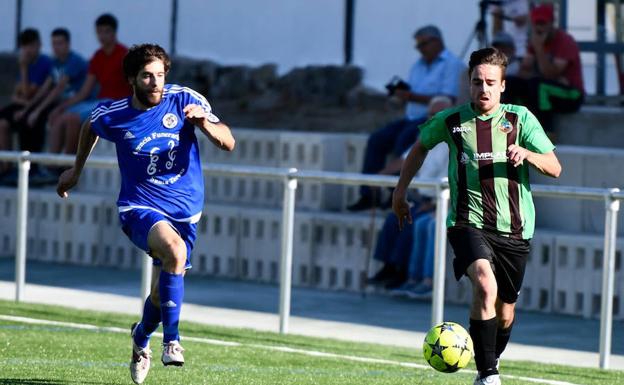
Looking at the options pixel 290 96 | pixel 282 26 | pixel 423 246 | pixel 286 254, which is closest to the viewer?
pixel 286 254

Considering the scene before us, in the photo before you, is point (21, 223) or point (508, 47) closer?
point (21, 223)

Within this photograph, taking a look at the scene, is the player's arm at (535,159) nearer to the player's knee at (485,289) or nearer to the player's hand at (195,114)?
the player's knee at (485,289)

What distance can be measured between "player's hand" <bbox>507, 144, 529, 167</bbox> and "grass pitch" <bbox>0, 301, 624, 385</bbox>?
177 centimetres

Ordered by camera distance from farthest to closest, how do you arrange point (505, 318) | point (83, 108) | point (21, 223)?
point (83, 108)
point (21, 223)
point (505, 318)

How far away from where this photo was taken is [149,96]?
9.48m

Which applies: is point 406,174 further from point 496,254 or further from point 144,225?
point 144,225

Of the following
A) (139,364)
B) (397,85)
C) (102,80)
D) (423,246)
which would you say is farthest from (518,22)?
(139,364)

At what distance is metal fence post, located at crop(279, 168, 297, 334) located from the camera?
41.3 ft

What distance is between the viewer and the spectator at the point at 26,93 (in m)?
19.5

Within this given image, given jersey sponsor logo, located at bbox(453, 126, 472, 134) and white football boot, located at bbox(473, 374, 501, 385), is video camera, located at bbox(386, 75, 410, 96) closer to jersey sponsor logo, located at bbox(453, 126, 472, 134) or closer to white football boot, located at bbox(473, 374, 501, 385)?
jersey sponsor logo, located at bbox(453, 126, 472, 134)

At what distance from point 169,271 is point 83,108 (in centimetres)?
985

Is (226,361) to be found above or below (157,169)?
below

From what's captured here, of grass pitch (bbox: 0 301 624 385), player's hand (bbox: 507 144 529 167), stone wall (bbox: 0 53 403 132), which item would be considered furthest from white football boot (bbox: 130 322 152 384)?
stone wall (bbox: 0 53 403 132)

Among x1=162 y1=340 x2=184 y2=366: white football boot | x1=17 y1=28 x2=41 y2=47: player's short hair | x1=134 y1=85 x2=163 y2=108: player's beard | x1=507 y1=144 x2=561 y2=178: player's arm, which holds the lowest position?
x1=162 y1=340 x2=184 y2=366: white football boot
